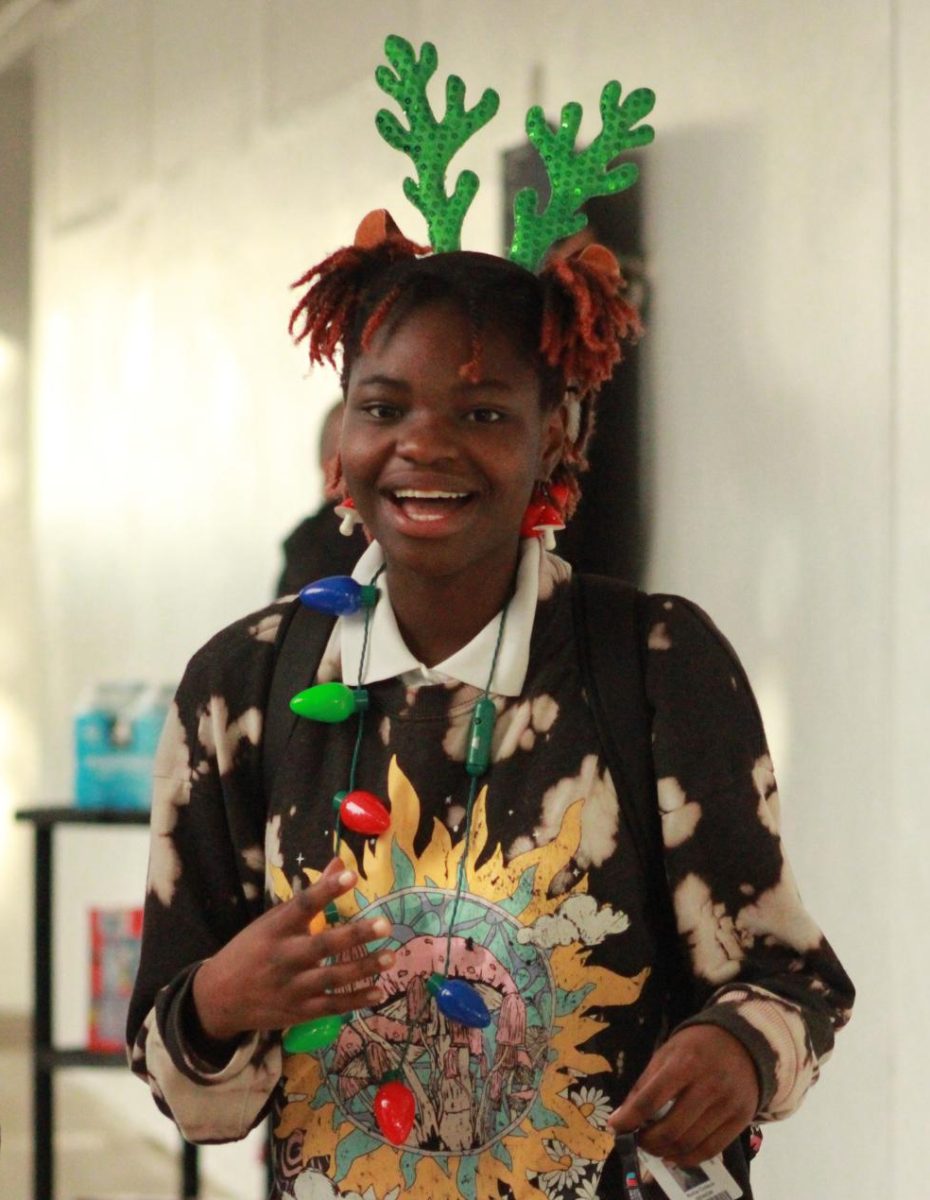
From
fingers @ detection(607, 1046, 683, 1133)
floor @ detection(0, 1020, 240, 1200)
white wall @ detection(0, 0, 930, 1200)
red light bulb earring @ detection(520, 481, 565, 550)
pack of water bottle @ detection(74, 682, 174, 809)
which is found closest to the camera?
fingers @ detection(607, 1046, 683, 1133)

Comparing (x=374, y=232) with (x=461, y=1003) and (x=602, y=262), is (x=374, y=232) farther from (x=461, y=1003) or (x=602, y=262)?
(x=461, y=1003)

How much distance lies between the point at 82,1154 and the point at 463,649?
3.59m

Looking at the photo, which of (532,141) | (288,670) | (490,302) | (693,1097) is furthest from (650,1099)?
(532,141)

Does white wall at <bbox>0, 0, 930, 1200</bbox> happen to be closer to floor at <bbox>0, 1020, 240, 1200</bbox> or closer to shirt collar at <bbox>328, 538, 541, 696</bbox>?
shirt collar at <bbox>328, 538, 541, 696</bbox>

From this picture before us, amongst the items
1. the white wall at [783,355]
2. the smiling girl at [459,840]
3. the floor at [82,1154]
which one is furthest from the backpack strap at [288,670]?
the floor at [82,1154]

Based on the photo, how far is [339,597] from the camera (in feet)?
3.68

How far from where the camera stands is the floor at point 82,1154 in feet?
12.9

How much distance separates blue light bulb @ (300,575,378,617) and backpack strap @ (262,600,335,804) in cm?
1

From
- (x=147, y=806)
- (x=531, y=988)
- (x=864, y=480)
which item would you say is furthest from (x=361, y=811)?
(x=147, y=806)

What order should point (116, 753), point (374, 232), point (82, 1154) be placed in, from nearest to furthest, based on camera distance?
point (374, 232) < point (116, 753) < point (82, 1154)

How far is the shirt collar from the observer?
107 centimetres

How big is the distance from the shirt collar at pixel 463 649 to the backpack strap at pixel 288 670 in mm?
14

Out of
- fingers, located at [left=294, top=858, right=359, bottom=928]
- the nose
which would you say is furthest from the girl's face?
fingers, located at [left=294, top=858, right=359, bottom=928]

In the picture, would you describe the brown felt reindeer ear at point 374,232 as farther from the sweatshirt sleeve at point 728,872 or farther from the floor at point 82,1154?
the floor at point 82,1154
